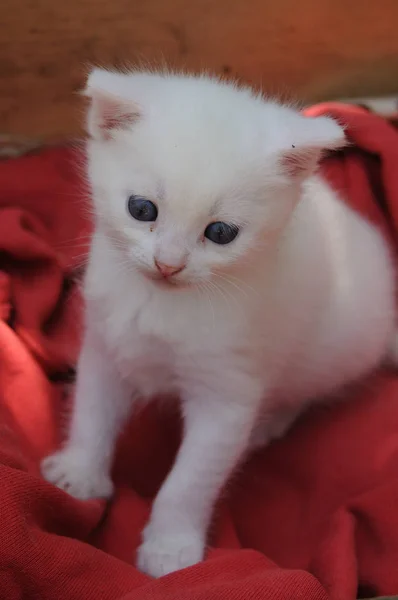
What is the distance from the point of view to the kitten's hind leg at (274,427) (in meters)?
1.70

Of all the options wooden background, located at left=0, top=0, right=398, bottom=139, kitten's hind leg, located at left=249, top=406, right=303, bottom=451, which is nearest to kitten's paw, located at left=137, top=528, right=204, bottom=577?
kitten's hind leg, located at left=249, top=406, right=303, bottom=451

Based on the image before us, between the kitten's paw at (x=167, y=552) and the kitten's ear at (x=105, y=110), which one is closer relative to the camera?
the kitten's ear at (x=105, y=110)

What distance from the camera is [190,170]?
992 millimetres

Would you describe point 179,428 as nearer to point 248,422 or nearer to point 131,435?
point 131,435

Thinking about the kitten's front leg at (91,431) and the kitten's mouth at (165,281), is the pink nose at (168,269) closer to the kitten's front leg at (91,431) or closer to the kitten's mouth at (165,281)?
the kitten's mouth at (165,281)

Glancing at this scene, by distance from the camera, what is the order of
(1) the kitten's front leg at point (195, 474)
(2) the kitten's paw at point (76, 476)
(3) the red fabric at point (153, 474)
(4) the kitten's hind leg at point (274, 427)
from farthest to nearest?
(4) the kitten's hind leg at point (274, 427)
(2) the kitten's paw at point (76, 476)
(1) the kitten's front leg at point (195, 474)
(3) the red fabric at point (153, 474)

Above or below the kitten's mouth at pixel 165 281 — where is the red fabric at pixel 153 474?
below

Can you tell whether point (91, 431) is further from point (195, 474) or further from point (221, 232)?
point (221, 232)

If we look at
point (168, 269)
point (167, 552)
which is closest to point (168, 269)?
point (168, 269)

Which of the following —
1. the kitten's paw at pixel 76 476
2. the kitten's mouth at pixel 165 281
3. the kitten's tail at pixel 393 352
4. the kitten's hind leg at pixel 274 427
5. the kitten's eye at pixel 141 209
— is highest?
the kitten's eye at pixel 141 209

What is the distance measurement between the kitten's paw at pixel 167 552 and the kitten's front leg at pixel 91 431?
6.0 inches

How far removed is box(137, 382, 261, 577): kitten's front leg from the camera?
1.29m

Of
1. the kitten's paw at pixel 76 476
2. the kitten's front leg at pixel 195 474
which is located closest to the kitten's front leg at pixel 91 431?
the kitten's paw at pixel 76 476

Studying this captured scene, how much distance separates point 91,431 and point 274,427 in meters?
0.48
